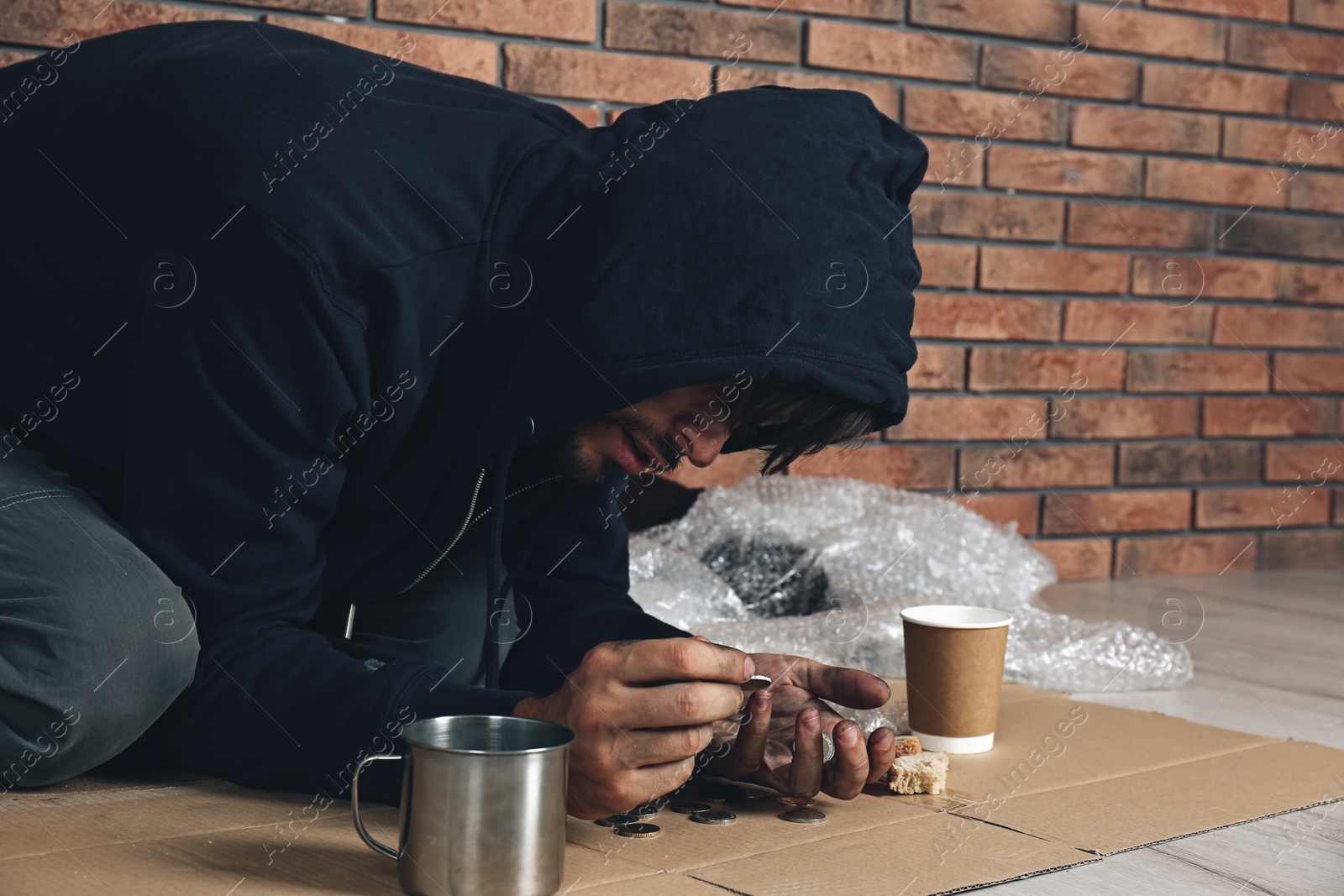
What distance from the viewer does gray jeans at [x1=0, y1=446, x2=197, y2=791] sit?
1079 mm

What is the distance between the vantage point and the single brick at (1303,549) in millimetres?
2926

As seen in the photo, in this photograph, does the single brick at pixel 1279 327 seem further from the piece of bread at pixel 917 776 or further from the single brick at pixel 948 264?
the piece of bread at pixel 917 776

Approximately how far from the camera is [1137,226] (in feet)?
8.96

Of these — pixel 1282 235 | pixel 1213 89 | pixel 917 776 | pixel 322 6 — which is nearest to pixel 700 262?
pixel 917 776

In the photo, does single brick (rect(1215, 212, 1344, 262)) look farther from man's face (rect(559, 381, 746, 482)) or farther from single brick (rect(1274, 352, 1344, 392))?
man's face (rect(559, 381, 746, 482))

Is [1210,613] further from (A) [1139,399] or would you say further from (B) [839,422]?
(B) [839,422]

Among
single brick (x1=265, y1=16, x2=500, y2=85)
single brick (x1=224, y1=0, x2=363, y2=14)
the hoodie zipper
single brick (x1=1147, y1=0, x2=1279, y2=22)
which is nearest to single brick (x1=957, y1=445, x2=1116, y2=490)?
single brick (x1=1147, y1=0, x2=1279, y2=22)

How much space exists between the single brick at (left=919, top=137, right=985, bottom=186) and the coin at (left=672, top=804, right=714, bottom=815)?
5.21 feet

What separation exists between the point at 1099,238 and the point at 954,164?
14.5 inches

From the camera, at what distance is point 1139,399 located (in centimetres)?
277

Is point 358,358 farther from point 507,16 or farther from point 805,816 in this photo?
point 507,16

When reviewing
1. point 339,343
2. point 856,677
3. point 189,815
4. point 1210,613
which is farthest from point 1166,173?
point 189,815

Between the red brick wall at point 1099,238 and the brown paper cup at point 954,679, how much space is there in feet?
3.24

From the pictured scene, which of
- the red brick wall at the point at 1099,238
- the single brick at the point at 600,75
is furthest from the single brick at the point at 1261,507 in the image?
the single brick at the point at 600,75
